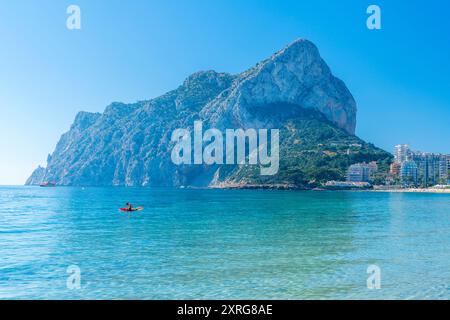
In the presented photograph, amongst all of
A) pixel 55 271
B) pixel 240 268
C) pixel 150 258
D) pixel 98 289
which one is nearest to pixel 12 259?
pixel 55 271

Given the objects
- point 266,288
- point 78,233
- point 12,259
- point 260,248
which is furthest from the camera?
point 78,233

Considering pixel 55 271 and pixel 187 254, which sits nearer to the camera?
pixel 55 271

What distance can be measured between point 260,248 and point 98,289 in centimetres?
1215

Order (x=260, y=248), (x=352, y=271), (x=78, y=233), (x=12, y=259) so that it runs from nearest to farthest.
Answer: (x=352, y=271)
(x=12, y=259)
(x=260, y=248)
(x=78, y=233)

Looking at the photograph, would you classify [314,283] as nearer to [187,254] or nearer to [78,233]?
[187,254]

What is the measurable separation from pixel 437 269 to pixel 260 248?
10.1 metres

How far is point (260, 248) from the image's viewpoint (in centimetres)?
2641
